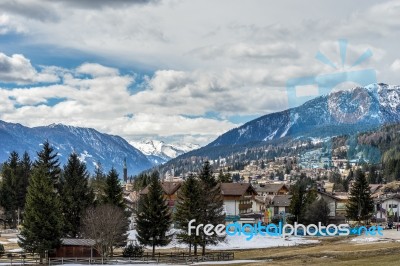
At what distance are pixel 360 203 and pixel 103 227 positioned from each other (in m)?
71.9

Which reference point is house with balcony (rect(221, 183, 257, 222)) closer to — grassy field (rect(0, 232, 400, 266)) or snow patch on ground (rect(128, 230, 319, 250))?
snow patch on ground (rect(128, 230, 319, 250))

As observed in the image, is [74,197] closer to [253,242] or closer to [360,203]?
[253,242]

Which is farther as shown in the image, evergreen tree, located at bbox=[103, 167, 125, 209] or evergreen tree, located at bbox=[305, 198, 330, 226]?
evergreen tree, located at bbox=[305, 198, 330, 226]

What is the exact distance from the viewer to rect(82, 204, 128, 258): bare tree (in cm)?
7656

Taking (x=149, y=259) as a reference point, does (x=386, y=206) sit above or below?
above

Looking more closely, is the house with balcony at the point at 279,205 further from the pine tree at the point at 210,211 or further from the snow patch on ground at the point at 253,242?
the pine tree at the point at 210,211

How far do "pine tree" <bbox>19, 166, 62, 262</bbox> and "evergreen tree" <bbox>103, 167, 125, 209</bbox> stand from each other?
1771 centimetres

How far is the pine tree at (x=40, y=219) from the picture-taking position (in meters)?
72.2

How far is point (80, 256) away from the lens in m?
79.5

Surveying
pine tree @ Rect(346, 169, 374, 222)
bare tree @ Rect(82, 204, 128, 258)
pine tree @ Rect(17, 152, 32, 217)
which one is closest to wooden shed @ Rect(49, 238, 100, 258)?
bare tree @ Rect(82, 204, 128, 258)

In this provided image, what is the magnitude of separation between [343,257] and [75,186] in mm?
41374

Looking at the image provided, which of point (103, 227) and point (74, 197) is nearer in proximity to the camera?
point (103, 227)

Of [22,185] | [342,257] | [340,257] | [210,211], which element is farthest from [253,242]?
[22,185]

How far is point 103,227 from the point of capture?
7675cm
